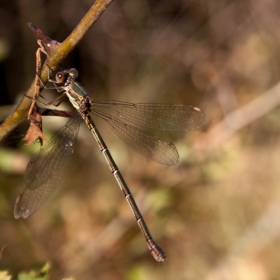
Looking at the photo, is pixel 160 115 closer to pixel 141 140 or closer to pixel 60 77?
pixel 141 140

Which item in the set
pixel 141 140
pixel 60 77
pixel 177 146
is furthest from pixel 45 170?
pixel 177 146

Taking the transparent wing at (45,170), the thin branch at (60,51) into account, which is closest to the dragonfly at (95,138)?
the transparent wing at (45,170)

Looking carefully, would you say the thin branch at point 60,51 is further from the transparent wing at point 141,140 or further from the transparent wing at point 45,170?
the transparent wing at point 141,140

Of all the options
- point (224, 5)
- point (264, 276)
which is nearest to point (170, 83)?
point (224, 5)

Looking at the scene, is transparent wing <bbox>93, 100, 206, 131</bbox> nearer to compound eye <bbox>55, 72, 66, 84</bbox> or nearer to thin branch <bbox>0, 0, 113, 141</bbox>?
compound eye <bbox>55, 72, 66, 84</bbox>

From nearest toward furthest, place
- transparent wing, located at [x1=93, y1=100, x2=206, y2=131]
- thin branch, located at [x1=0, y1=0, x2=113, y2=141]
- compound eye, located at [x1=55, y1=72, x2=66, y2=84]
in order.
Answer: thin branch, located at [x1=0, y1=0, x2=113, y2=141] → compound eye, located at [x1=55, y1=72, x2=66, y2=84] → transparent wing, located at [x1=93, y1=100, x2=206, y2=131]

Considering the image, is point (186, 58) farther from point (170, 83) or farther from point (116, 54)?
point (116, 54)

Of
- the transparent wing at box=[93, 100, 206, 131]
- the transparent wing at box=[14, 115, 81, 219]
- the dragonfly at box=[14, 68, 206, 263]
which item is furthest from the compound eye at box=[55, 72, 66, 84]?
the transparent wing at box=[93, 100, 206, 131]
